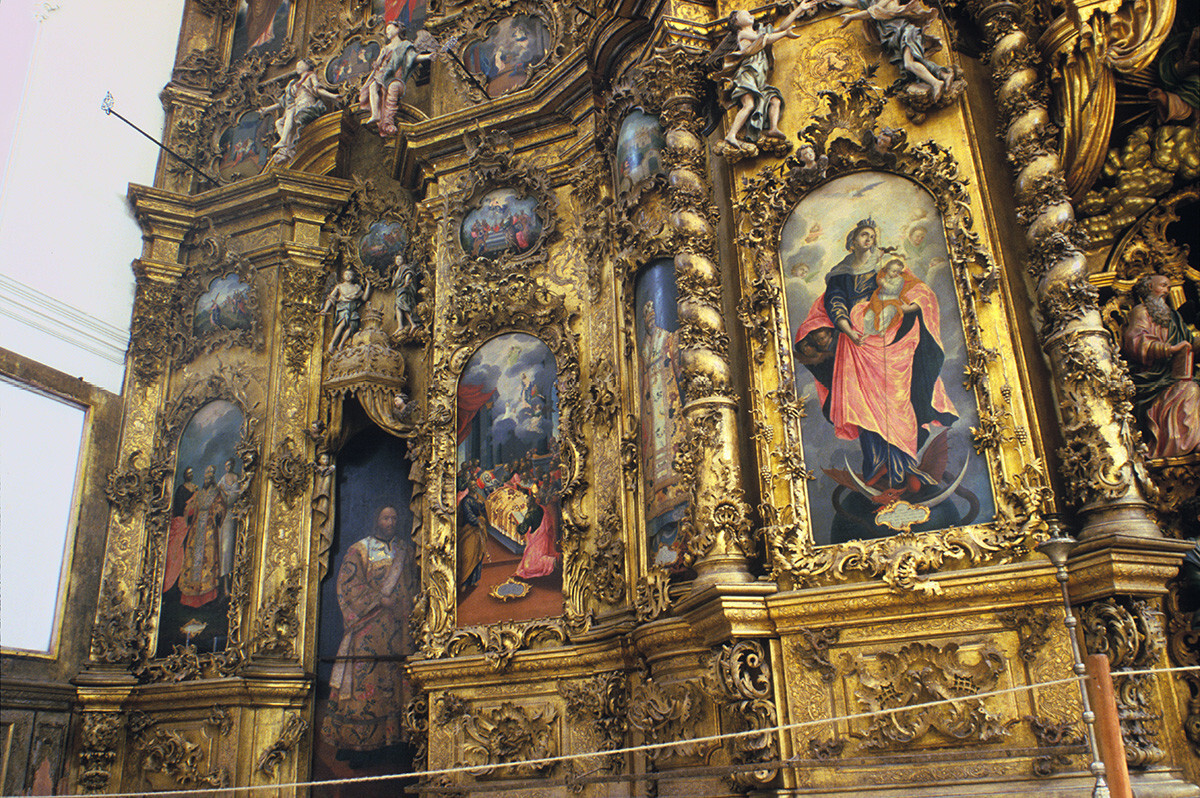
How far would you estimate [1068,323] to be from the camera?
6.93 meters

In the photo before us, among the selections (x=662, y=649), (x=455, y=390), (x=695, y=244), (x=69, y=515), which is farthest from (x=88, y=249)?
(x=662, y=649)

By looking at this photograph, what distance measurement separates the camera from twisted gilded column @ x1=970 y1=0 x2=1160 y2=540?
653 centimetres

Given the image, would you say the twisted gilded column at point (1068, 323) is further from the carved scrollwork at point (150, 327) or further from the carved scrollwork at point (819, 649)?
the carved scrollwork at point (150, 327)

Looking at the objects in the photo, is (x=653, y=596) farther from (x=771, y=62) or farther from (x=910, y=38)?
(x=910, y=38)

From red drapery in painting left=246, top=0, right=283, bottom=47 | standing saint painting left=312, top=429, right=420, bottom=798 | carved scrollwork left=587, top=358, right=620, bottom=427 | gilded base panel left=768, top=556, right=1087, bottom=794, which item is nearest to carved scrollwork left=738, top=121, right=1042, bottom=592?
gilded base panel left=768, top=556, right=1087, bottom=794

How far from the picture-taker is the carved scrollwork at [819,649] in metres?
6.97

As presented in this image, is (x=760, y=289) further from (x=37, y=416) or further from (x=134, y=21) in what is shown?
(x=134, y=21)

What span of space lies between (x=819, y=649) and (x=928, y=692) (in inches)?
30.5

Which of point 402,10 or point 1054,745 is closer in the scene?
point 1054,745

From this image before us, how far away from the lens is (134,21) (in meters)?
13.8

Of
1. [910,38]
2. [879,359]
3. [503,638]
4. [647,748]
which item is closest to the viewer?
[647,748]

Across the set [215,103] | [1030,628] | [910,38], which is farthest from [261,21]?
[1030,628]

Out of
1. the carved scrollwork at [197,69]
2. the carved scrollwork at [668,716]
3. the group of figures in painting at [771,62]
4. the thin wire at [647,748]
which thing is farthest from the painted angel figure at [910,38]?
the carved scrollwork at [197,69]

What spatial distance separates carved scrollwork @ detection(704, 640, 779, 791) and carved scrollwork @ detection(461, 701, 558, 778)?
2465 millimetres
